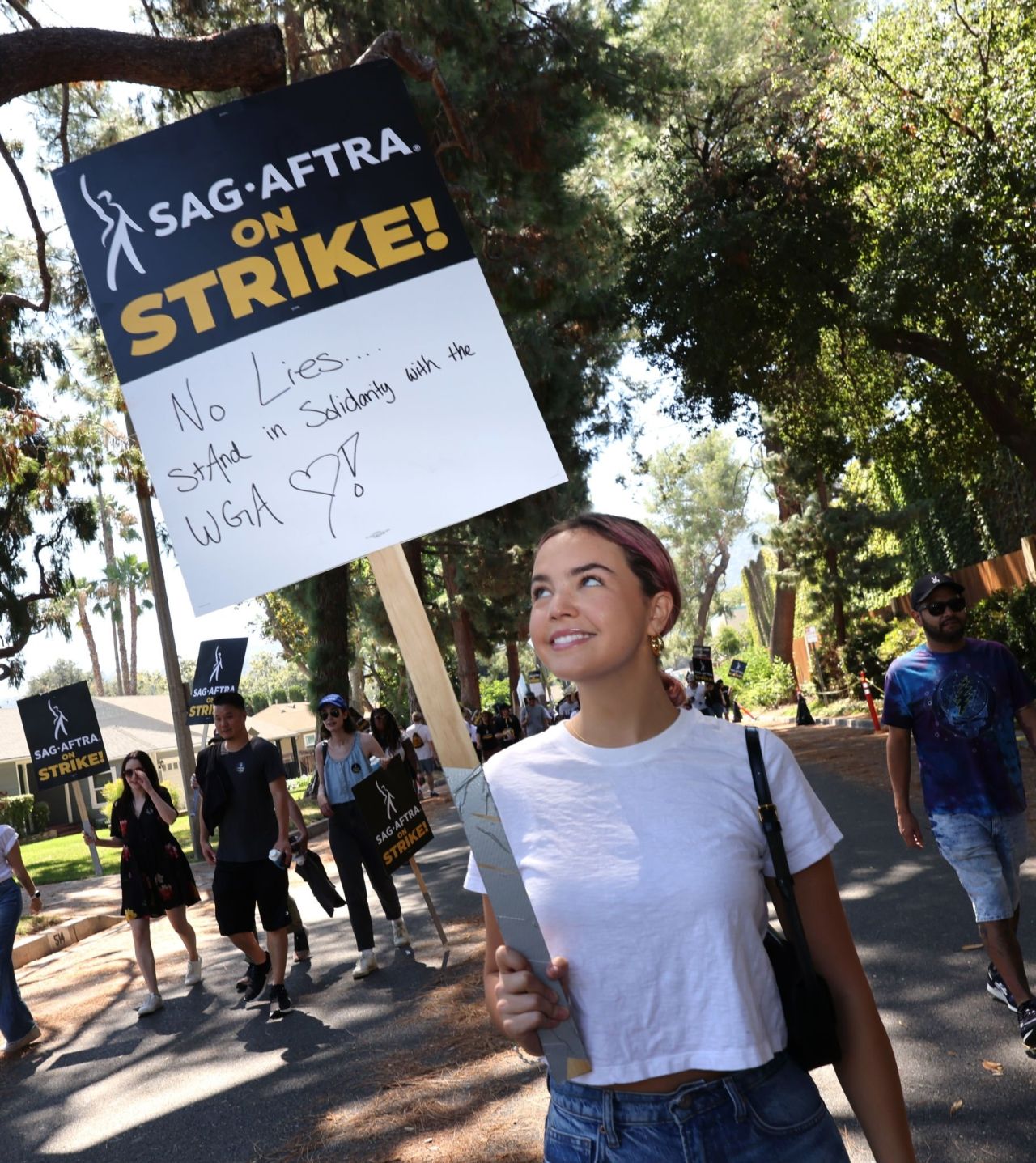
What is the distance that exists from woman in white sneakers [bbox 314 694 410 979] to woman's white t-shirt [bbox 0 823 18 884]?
80.0 inches

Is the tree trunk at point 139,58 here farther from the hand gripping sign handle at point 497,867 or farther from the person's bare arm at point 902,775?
the hand gripping sign handle at point 497,867

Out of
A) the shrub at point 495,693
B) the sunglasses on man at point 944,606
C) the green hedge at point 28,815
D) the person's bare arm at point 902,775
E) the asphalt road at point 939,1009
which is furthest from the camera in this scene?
the shrub at point 495,693

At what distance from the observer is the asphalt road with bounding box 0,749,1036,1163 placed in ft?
15.4

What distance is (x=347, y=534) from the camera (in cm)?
263

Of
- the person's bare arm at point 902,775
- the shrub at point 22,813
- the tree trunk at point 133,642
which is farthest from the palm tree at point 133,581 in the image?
the person's bare arm at point 902,775

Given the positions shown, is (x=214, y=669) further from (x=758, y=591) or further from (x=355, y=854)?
(x=758, y=591)

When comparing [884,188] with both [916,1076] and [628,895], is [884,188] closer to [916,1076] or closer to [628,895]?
[916,1076]

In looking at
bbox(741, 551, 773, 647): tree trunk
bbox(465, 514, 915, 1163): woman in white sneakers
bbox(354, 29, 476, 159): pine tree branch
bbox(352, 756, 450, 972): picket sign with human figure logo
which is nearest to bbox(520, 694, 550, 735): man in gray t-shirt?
bbox(352, 756, 450, 972): picket sign with human figure logo

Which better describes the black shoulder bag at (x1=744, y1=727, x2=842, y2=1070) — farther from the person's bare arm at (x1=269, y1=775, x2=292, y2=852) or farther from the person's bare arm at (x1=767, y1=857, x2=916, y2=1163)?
the person's bare arm at (x1=269, y1=775, x2=292, y2=852)

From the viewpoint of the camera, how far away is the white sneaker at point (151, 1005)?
27.5 feet

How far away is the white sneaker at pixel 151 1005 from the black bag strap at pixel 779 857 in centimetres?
735

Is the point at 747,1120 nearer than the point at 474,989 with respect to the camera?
Yes

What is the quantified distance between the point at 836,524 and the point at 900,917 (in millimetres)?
26916

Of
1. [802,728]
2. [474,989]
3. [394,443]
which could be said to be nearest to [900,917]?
[474,989]
